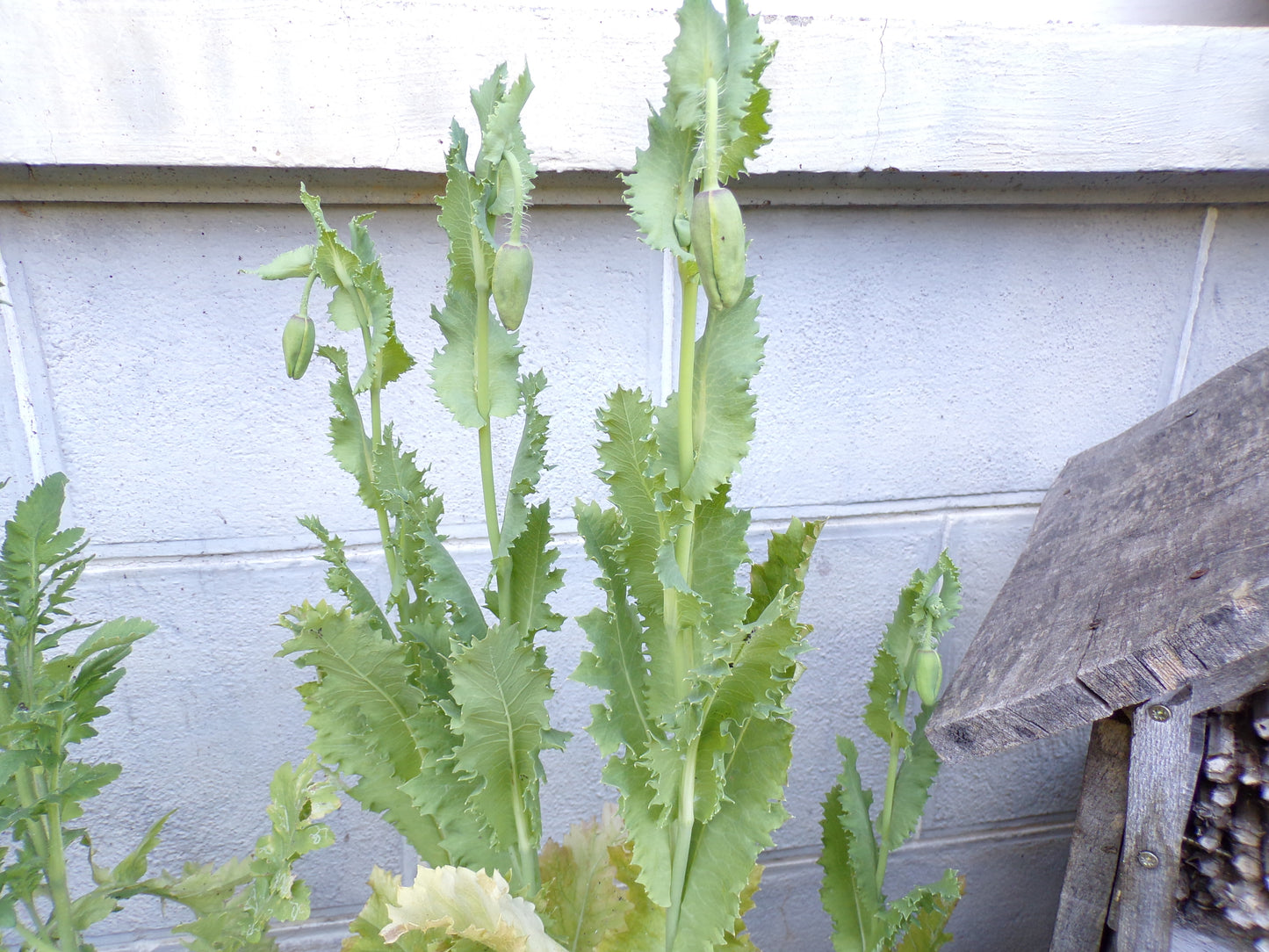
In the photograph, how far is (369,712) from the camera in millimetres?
577

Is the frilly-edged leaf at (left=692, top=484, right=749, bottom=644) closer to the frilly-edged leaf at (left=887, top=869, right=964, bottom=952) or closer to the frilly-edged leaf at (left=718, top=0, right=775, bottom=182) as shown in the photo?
the frilly-edged leaf at (left=718, top=0, right=775, bottom=182)

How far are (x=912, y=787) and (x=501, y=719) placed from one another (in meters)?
0.45

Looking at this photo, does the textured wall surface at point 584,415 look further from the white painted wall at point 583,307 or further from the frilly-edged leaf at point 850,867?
the frilly-edged leaf at point 850,867

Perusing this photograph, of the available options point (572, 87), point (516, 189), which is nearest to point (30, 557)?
point (516, 189)

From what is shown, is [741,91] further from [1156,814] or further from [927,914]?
[927,914]

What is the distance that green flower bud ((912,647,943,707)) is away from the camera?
68 centimetres

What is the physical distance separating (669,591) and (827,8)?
830 millimetres

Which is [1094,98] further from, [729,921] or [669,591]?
[729,921]

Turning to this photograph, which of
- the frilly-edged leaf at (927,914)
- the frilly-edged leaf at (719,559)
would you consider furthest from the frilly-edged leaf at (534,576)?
the frilly-edged leaf at (927,914)

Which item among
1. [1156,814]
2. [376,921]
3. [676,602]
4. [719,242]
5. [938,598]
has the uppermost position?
[719,242]

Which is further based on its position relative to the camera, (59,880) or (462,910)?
(59,880)

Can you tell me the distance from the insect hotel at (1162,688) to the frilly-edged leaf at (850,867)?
156mm

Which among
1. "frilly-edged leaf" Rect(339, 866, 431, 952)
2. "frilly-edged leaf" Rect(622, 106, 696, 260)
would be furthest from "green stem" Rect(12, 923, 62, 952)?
"frilly-edged leaf" Rect(622, 106, 696, 260)

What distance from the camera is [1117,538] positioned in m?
0.70
